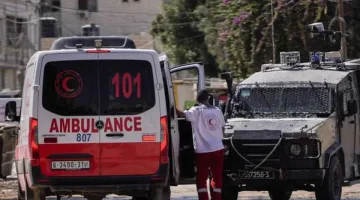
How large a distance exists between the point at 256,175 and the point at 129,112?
3.21m

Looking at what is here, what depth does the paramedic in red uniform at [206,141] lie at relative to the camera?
13.8m

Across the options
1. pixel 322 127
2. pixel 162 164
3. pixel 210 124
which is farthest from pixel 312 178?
pixel 162 164

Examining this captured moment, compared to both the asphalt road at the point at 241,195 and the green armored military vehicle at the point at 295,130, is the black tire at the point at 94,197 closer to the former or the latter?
the green armored military vehicle at the point at 295,130

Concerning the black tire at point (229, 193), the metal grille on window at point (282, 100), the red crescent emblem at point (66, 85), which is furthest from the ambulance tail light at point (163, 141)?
the metal grille on window at point (282, 100)

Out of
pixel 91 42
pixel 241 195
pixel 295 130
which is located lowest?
pixel 241 195

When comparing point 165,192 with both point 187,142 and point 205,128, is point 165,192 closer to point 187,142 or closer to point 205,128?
point 205,128

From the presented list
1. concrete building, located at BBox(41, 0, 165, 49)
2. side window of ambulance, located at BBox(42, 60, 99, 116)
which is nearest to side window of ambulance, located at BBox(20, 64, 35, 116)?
side window of ambulance, located at BBox(42, 60, 99, 116)

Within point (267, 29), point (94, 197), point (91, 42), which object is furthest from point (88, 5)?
point (94, 197)

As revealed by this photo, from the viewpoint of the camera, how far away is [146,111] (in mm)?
12227

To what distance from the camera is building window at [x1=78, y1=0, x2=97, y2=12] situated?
204 feet

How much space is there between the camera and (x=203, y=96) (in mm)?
13891

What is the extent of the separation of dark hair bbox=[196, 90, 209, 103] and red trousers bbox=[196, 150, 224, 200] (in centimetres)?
77

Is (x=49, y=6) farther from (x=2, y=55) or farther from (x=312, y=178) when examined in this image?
(x=312, y=178)

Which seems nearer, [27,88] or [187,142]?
[27,88]
